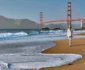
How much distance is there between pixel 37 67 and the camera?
15.5 feet

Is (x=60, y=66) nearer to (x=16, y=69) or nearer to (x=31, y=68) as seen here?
(x=31, y=68)

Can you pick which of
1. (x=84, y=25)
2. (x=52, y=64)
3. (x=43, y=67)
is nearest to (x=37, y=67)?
(x=43, y=67)

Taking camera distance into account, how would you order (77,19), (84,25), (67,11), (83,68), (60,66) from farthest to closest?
(67,11), (84,25), (77,19), (60,66), (83,68)

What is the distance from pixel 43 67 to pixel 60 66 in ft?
1.16

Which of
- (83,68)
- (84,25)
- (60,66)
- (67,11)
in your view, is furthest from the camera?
(67,11)

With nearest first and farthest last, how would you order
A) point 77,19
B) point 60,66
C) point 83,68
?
point 83,68
point 60,66
point 77,19

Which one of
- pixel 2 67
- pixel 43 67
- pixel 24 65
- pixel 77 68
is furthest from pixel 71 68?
pixel 2 67

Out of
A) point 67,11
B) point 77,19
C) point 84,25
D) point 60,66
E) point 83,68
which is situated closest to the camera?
point 83,68

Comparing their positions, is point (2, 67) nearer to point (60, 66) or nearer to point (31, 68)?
point (31, 68)

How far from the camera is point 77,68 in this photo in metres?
4.48

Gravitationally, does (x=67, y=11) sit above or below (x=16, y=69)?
above

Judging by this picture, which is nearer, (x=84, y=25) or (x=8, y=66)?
(x=8, y=66)

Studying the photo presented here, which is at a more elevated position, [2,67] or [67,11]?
[67,11]

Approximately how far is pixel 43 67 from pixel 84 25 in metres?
54.3
